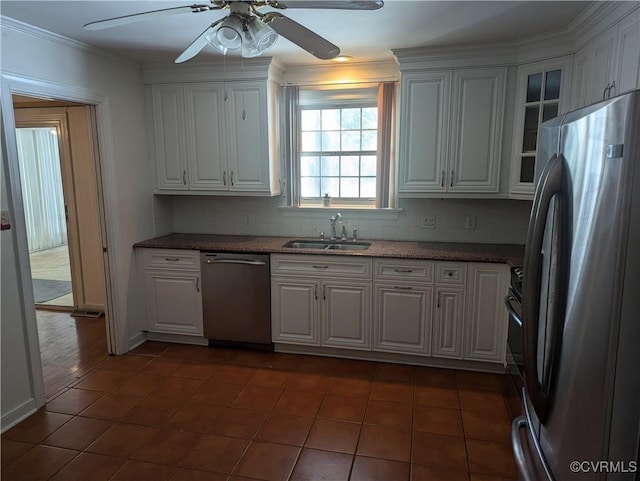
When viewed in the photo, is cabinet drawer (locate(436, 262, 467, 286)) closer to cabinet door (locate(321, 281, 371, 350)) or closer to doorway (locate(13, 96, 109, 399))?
cabinet door (locate(321, 281, 371, 350))

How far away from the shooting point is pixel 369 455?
2334 mm

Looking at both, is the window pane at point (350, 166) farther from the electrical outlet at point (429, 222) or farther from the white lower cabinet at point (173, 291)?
the white lower cabinet at point (173, 291)

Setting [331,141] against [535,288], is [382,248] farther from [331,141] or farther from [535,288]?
[535,288]

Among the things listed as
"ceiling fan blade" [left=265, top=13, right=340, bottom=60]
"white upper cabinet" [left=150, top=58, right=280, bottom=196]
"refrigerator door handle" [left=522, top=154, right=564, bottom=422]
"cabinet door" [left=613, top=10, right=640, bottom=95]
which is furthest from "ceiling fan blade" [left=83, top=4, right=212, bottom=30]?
"cabinet door" [left=613, top=10, right=640, bottom=95]

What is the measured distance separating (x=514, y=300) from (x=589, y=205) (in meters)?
1.74

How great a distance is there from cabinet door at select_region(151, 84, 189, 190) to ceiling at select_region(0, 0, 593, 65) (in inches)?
18.4

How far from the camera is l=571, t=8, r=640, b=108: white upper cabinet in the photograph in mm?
1996

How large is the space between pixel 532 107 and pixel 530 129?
15 centimetres

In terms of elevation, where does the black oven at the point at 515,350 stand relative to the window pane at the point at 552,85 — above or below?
below

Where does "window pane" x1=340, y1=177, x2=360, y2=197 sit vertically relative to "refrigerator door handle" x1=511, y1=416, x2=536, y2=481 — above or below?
above

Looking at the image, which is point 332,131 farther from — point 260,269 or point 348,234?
point 260,269

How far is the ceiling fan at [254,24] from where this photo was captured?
1.67 metres

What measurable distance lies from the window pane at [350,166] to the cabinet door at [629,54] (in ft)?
6.95

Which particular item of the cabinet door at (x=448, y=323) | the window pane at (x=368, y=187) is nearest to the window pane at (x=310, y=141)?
the window pane at (x=368, y=187)
